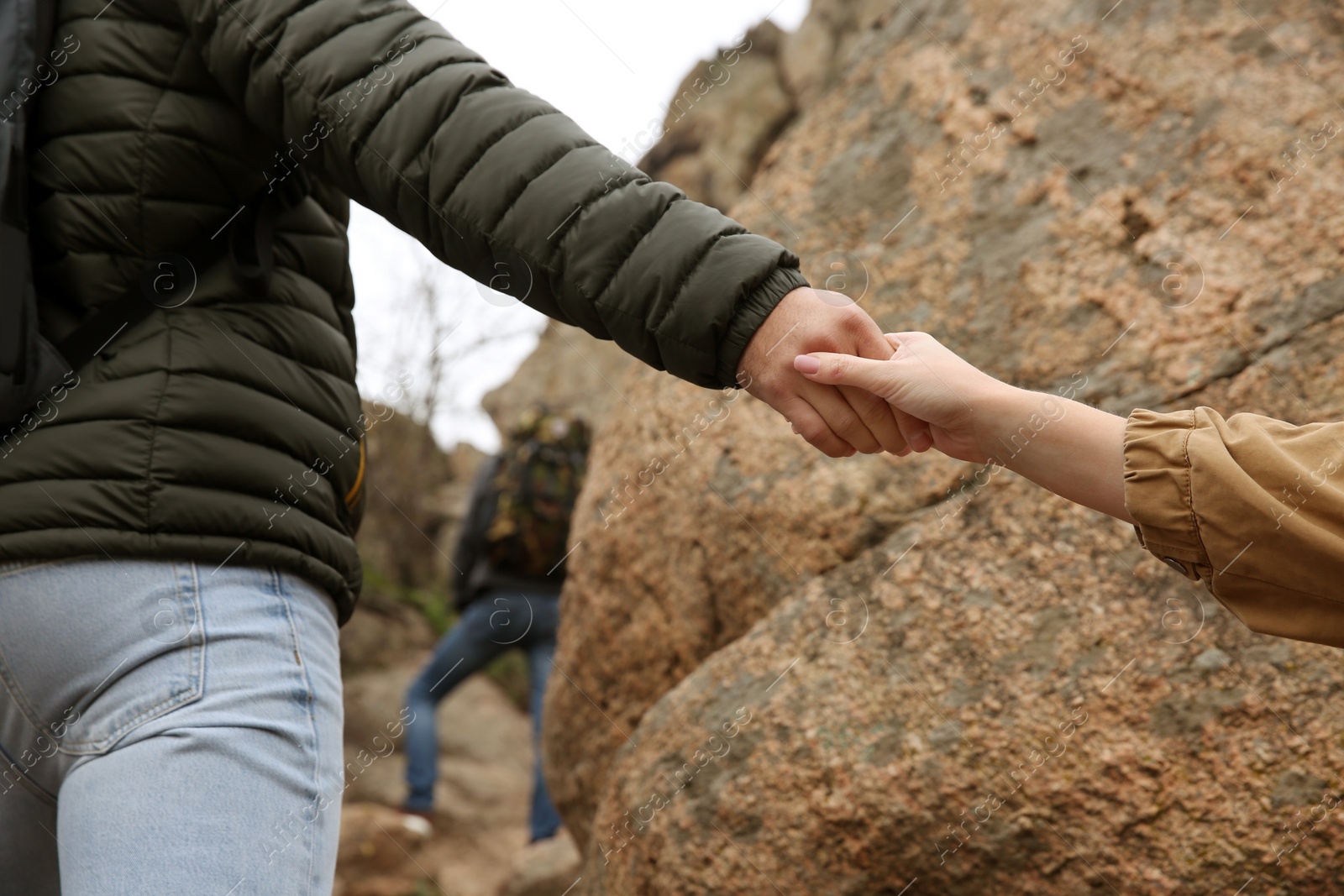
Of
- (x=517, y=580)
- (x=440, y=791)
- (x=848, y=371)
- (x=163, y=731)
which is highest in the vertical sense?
(x=848, y=371)

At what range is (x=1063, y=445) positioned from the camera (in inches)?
58.8

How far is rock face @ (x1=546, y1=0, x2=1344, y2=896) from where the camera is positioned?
6.55 ft

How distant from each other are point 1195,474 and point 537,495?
13.0ft

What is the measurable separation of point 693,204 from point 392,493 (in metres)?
10.8

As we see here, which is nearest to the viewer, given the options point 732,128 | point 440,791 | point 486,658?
point 486,658

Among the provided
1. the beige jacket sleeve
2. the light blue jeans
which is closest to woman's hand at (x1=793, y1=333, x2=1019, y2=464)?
the beige jacket sleeve

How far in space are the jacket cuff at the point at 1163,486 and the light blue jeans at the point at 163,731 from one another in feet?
3.82

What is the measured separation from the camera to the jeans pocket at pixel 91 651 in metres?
1.25

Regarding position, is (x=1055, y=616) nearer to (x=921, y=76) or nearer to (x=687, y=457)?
(x=687, y=457)

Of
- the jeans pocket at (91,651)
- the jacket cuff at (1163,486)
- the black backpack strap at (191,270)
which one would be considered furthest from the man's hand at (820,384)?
the jeans pocket at (91,651)

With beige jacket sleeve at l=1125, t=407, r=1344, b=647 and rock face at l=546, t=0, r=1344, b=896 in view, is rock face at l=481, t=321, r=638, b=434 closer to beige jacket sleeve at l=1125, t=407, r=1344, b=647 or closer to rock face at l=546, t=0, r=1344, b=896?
rock face at l=546, t=0, r=1344, b=896

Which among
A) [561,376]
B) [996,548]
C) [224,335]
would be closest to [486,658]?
[996,548]

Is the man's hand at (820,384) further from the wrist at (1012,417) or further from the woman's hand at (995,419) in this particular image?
the wrist at (1012,417)

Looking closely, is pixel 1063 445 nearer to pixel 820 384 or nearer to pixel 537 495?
pixel 820 384
